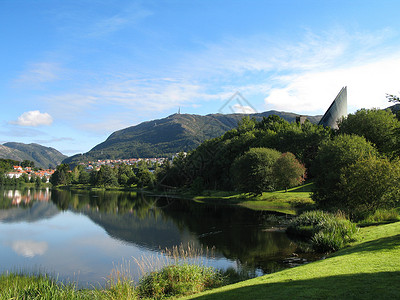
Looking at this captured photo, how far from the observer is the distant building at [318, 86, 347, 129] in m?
90.1

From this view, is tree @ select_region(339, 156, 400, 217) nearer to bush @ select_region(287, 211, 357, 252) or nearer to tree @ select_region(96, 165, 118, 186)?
bush @ select_region(287, 211, 357, 252)

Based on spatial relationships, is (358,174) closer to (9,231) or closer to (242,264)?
(242,264)

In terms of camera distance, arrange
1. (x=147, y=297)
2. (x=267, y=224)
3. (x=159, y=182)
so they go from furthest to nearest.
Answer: (x=159, y=182), (x=267, y=224), (x=147, y=297)

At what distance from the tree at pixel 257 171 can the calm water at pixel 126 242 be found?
1545 cm

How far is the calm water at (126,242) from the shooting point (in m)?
19.7

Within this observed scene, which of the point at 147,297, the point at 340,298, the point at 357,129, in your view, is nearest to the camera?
the point at 340,298

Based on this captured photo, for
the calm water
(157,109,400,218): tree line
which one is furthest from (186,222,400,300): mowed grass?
(157,109,400,218): tree line

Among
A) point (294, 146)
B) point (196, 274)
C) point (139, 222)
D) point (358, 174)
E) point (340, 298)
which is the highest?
point (294, 146)

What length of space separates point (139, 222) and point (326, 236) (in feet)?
85.5

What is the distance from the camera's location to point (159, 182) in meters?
97.2

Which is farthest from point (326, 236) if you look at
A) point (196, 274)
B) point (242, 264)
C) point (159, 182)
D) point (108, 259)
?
point (159, 182)

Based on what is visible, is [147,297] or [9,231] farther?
[9,231]

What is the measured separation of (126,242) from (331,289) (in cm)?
2295

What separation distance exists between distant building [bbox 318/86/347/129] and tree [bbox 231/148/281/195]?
42127 millimetres
